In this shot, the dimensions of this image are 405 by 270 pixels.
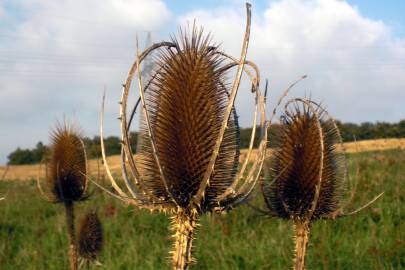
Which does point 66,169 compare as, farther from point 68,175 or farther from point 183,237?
point 183,237

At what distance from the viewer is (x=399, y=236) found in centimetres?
691

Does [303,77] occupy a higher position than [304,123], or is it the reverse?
[303,77]

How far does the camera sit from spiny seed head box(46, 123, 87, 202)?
4.12 meters

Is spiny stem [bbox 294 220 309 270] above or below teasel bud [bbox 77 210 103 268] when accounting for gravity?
above

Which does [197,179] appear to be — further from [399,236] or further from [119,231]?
[119,231]

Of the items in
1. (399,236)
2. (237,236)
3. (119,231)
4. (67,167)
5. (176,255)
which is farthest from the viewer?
(119,231)

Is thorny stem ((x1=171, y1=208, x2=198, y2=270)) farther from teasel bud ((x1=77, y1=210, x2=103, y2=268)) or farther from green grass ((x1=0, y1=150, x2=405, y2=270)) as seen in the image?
green grass ((x1=0, y1=150, x2=405, y2=270))

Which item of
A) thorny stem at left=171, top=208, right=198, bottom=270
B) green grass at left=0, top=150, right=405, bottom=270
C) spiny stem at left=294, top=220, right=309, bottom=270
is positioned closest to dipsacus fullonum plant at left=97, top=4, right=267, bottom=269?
thorny stem at left=171, top=208, right=198, bottom=270

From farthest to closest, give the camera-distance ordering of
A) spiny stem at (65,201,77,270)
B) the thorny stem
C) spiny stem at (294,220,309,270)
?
spiny stem at (65,201,77,270), spiny stem at (294,220,309,270), the thorny stem

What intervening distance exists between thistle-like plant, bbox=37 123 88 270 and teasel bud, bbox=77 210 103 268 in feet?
0.79

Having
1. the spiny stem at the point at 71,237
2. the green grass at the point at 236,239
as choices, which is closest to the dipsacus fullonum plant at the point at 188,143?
the spiny stem at the point at 71,237

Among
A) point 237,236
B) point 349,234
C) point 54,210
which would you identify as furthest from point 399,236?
point 54,210

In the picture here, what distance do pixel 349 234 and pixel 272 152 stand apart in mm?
4672

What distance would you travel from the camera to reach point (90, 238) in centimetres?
443
